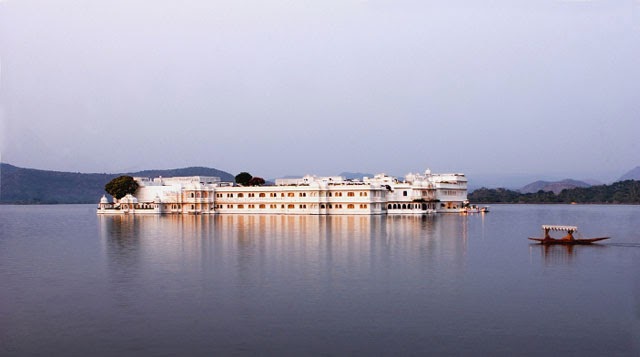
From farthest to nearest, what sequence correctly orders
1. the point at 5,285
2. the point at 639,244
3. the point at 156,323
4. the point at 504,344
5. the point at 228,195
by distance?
the point at 228,195
the point at 639,244
the point at 5,285
the point at 156,323
the point at 504,344

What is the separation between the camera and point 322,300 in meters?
22.8

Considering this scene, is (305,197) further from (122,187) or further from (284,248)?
(284,248)

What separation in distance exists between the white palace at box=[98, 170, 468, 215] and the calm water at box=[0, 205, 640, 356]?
140ft

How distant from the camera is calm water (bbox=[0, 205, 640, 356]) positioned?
17.5m

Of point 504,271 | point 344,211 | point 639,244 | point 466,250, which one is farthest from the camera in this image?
point 344,211

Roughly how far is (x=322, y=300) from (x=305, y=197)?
62.6 meters

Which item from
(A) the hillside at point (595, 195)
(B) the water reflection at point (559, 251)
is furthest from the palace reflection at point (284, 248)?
(A) the hillside at point (595, 195)

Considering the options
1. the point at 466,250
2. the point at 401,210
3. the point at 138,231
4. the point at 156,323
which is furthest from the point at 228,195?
the point at 156,323

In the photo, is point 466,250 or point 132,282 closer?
point 132,282

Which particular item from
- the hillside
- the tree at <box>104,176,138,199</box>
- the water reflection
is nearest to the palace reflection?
the water reflection

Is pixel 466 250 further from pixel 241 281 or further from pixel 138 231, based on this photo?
pixel 138 231

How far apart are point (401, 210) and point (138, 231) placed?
40559 mm

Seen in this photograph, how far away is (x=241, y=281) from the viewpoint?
2700 centimetres

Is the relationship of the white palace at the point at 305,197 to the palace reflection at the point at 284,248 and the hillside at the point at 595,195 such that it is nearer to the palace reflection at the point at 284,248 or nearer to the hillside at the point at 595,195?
the palace reflection at the point at 284,248
